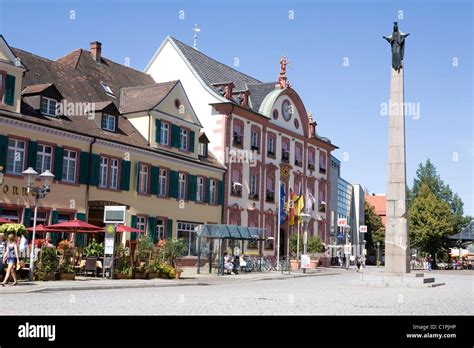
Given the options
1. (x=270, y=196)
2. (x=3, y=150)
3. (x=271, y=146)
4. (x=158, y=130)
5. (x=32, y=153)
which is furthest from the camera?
(x=271, y=146)

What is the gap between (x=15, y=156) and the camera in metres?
29.9

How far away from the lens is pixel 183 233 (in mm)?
41906

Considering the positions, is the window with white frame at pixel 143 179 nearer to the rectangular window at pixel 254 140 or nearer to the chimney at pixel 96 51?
the chimney at pixel 96 51

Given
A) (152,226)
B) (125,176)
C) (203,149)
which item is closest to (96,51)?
(203,149)

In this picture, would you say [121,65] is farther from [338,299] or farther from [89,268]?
[338,299]

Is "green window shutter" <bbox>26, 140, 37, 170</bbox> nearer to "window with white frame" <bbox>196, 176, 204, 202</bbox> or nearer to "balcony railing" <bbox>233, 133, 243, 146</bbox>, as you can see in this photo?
"window with white frame" <bbox>196, 176, 204, 202</bbox>

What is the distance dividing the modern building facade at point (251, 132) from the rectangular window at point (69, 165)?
48.6ft

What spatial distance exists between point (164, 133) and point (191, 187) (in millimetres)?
4230

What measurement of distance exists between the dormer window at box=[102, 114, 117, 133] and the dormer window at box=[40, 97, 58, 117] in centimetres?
344

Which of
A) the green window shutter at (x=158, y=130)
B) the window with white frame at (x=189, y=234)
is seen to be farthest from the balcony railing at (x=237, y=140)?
the green window shutter at (x=158, y=130)

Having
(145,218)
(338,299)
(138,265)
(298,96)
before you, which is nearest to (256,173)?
(298,96)

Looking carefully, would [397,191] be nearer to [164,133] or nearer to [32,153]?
[32,153]

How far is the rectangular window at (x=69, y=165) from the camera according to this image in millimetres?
32625

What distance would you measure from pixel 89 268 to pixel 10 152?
22.9 feet
